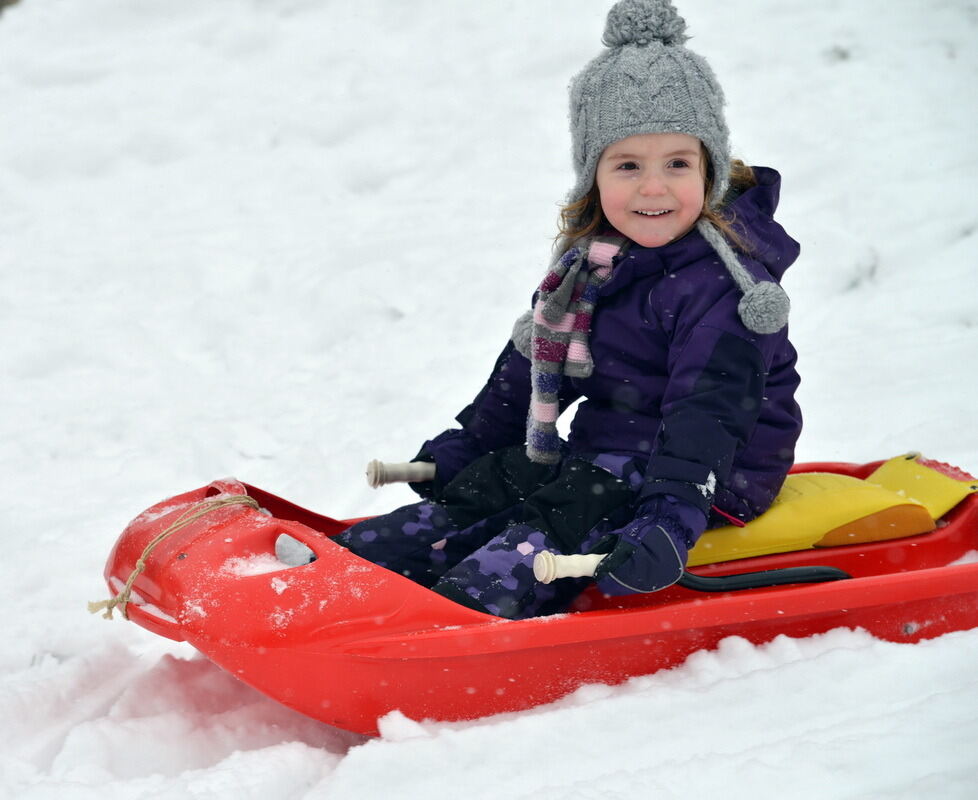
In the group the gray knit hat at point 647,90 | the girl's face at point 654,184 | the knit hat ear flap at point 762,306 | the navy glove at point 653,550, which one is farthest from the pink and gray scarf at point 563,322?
the navy glove at point 653,550

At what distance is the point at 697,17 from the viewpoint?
20.3 ft

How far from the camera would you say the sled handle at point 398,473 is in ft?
8.88

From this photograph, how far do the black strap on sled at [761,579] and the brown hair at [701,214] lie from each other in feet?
2.30

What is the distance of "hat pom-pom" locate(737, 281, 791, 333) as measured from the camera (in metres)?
2.14

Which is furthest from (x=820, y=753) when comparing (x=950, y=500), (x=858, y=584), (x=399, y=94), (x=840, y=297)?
(x=399, y=94)

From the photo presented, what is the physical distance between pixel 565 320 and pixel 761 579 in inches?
28.1

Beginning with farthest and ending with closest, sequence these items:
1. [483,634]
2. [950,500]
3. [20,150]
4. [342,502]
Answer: [20,150] → [342,502] → [950,500] → [483,634]

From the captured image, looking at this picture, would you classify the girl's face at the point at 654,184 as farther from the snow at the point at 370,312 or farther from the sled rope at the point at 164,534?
the sled rope at the point at 164,534

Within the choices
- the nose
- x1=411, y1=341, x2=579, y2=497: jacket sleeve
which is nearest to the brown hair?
the nose

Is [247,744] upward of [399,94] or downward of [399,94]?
downward

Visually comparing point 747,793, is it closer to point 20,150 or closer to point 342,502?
point 342,502

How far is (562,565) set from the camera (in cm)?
202

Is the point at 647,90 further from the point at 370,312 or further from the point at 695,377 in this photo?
the point at 370,312

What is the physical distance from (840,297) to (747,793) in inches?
120
